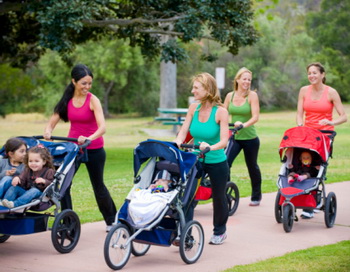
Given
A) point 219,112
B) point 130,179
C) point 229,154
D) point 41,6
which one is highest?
point 41,6

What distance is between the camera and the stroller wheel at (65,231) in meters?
7.48

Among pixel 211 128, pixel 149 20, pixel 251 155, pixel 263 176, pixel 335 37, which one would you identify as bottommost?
pixel 263 176

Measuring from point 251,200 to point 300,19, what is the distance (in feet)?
261


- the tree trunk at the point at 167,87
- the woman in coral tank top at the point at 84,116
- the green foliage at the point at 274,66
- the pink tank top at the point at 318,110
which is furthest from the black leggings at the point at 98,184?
the green foliage at the point at 274,66

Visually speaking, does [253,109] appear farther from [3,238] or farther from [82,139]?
[3,238]

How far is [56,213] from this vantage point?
776 centimetres

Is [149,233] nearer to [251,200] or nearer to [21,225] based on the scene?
[21,225]

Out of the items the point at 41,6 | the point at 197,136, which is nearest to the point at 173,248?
the point at 197,136

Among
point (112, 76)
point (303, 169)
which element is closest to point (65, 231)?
point (303, 169)

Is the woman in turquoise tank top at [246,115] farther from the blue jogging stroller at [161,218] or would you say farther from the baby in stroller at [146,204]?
the baby in stroller at [146,204]

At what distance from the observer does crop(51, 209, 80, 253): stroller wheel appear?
7484 mm

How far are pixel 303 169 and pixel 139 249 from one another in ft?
9.25

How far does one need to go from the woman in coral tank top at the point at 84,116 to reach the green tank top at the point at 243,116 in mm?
2579

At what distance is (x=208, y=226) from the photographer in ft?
30.2
